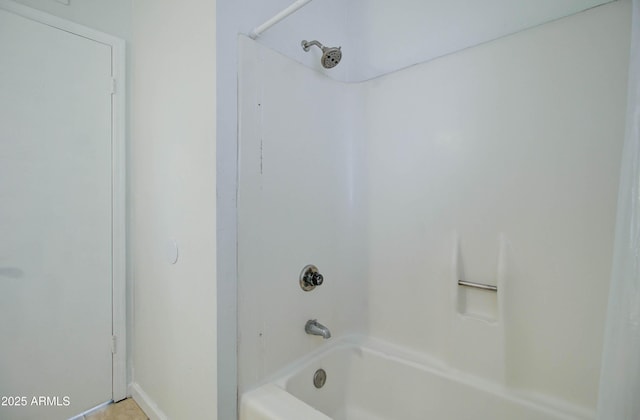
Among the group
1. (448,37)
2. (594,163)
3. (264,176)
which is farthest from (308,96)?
(594,163)

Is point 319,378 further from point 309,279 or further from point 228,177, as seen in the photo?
point 228,177

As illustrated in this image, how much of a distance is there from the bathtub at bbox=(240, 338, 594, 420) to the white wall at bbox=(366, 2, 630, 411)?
0.07 m

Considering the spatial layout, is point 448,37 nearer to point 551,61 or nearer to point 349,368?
point 551,61

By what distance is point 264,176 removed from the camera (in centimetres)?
117

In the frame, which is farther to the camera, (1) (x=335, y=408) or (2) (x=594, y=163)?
(1) (x=335, y=408)

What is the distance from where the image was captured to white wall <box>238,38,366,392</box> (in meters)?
1.12

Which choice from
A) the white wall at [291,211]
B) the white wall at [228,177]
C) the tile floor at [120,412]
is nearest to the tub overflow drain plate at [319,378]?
the white wall at [291,211]

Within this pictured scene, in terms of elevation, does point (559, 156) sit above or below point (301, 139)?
below

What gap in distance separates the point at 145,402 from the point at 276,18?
210cm

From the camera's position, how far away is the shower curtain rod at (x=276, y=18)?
2.97ft

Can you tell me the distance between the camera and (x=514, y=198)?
44.9 inches

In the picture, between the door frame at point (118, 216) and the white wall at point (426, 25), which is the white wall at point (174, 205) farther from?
the white wall at point (426, 25)

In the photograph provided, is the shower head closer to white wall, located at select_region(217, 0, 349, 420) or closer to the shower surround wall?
the shower surround wall

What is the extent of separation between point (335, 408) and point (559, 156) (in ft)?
5.19
